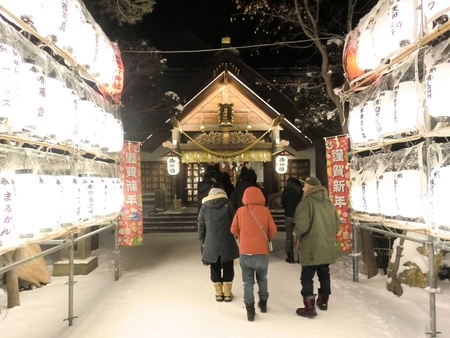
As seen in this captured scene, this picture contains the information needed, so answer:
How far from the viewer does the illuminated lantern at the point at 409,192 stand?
422 centimetres

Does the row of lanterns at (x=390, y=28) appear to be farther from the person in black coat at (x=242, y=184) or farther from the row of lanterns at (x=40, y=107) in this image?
the row of lanterns at (x=40, y=107)

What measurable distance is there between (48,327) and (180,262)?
4.33m

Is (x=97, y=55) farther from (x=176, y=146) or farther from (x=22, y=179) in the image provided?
(x=176, y=146)

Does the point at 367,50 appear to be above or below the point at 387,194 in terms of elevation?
above

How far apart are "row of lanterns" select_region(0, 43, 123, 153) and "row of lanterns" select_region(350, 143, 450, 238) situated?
165 inches

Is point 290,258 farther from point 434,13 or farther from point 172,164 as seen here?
Answer: point 172,164

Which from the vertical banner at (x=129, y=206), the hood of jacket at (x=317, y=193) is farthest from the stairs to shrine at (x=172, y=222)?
the hood of jacket at (x=317, y=193)

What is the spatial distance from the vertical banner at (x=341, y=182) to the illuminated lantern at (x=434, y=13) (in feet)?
13.4

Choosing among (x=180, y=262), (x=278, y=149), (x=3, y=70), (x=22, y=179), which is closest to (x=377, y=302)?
(x=180, y=262)

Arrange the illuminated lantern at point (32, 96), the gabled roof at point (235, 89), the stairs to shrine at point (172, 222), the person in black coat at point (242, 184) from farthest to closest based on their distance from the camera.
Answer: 1. the gabled roof at point (235, 89)
2. the stairs to shrine at point (172, 222)
3. the person in black coat at point (242, 184)
4. the illuminated lantern at point (32, 96)

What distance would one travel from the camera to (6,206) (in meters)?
3.18

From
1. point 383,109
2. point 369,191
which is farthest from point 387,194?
point 383,109

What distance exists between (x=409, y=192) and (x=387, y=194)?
0.57 m

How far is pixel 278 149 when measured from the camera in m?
17.3
